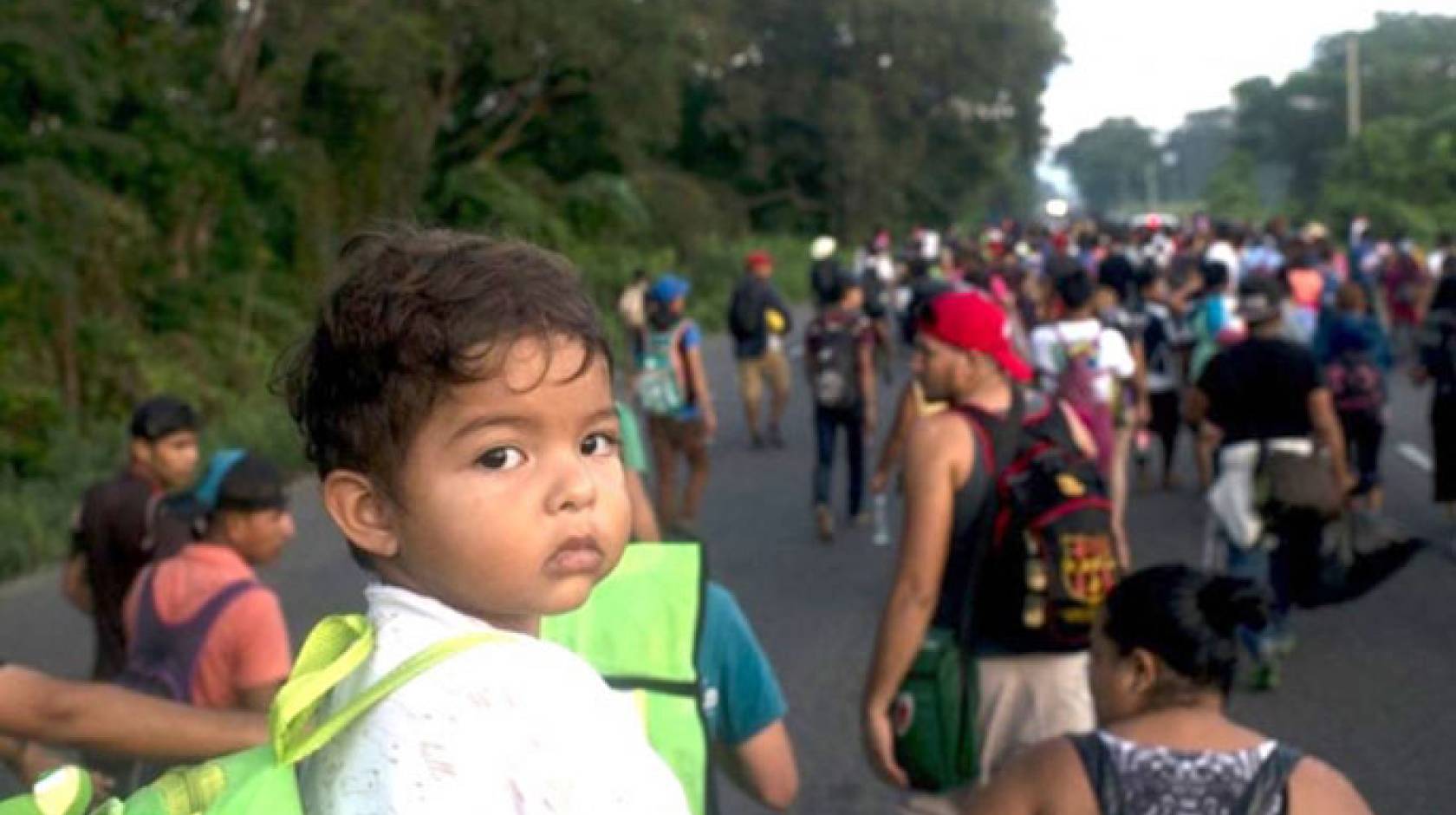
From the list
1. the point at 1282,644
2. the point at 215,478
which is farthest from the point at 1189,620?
the point at 1282,644

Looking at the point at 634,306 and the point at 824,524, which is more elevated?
the point at 634,306

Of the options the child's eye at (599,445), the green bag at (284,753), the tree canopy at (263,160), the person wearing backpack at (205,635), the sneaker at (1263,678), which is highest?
the tree canopy at (263,160)

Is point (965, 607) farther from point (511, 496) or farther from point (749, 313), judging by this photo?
point (749, 313)

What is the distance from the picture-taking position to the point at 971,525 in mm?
4270

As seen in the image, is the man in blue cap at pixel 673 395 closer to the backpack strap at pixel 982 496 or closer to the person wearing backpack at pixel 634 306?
the person wearing backpack at pixel 634 306

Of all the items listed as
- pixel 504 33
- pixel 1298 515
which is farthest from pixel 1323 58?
pixel 1298 515

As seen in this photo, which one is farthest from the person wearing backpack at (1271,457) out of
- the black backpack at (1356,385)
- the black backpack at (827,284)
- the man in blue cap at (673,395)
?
the black backpack at (827,284)

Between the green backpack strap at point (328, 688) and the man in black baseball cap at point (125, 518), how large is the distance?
3.71 meters

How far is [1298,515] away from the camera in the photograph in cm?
833

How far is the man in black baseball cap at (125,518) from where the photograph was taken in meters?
5.38

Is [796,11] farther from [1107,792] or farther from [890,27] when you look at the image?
[1107,792]

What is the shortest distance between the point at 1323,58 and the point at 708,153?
2357 inches

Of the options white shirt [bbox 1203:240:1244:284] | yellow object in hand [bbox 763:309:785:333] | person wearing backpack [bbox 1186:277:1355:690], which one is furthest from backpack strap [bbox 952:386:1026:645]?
white shirt [bbox 1203:240:1244:284]

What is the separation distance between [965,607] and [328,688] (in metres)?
2.92
